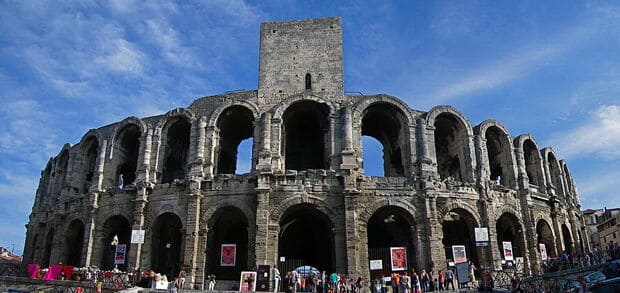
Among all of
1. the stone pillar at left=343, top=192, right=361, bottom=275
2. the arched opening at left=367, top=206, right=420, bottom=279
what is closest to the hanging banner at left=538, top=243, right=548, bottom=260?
the arched opening at left=367, top=206, right=420, bottom=279

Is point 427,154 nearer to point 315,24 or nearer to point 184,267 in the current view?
point 315,24

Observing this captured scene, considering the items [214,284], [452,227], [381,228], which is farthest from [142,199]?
[452,227]

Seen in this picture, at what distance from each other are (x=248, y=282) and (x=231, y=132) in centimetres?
1133

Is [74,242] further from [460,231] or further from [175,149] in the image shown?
[460,231]

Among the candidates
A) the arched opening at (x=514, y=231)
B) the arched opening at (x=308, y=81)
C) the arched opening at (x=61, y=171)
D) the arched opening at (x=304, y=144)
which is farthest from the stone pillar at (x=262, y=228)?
the arched opening at (x=61, y=171)

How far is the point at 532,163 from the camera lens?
29.5 m

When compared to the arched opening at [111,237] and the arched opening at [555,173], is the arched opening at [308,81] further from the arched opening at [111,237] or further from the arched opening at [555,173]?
the arched opening at [555,173]

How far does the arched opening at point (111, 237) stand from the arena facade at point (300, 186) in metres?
0.08

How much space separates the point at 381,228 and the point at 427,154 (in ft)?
17.4

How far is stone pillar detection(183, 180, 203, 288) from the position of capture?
74.4 ft

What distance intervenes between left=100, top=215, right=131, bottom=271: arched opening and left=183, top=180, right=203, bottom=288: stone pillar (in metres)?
4.39

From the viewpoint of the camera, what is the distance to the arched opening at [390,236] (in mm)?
23250

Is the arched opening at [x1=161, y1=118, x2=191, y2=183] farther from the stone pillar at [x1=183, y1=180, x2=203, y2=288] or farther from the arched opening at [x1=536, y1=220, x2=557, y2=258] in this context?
the arched opening at [x1=536, y1=220, x2=557, y2=258]

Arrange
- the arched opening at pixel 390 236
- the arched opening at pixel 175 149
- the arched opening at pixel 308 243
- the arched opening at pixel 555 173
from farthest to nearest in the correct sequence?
Result: the arched opening at pixel 555 173, the arched opening at pixel 175 149, the arched opening at pixel 308 243, the arched opening at pixel 390 236
